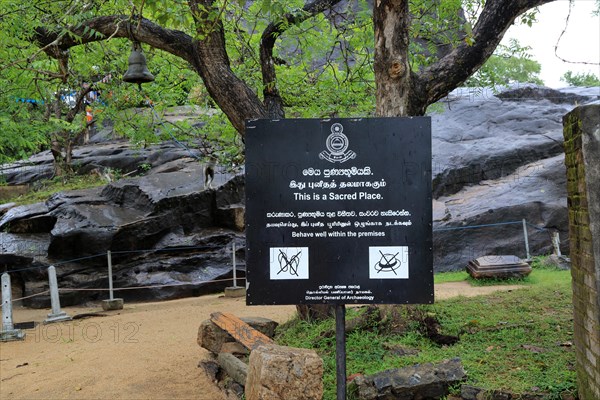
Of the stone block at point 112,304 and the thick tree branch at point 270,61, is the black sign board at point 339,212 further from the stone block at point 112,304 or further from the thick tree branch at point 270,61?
the stone block at point 112,304

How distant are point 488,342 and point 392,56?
316cm

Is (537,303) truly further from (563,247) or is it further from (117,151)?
(117,151)

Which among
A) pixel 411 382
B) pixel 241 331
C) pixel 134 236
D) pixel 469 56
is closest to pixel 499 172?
pixel 134 236

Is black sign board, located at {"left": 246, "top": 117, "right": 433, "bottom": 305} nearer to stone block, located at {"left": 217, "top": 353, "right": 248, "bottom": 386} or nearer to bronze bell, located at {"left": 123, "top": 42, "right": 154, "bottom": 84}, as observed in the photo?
stone block, located at {"left": 217, "top": 353, "right": 248, "bottom": 386}

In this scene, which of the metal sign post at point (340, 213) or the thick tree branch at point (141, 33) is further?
the thick tree branch at point (141, 33)

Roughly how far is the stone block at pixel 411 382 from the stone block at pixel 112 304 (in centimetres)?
863

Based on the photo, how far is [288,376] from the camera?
4.00 metres

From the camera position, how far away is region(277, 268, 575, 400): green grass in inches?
182

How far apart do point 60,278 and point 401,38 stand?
1065 cm

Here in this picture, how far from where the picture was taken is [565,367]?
4723 mm

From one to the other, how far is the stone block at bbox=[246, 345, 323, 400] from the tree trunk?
3261 millimetres

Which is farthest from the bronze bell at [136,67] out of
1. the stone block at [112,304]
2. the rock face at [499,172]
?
the rock face at [499,172]

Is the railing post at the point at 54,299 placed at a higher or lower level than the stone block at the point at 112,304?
higher

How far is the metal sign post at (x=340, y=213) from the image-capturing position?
3789mm
